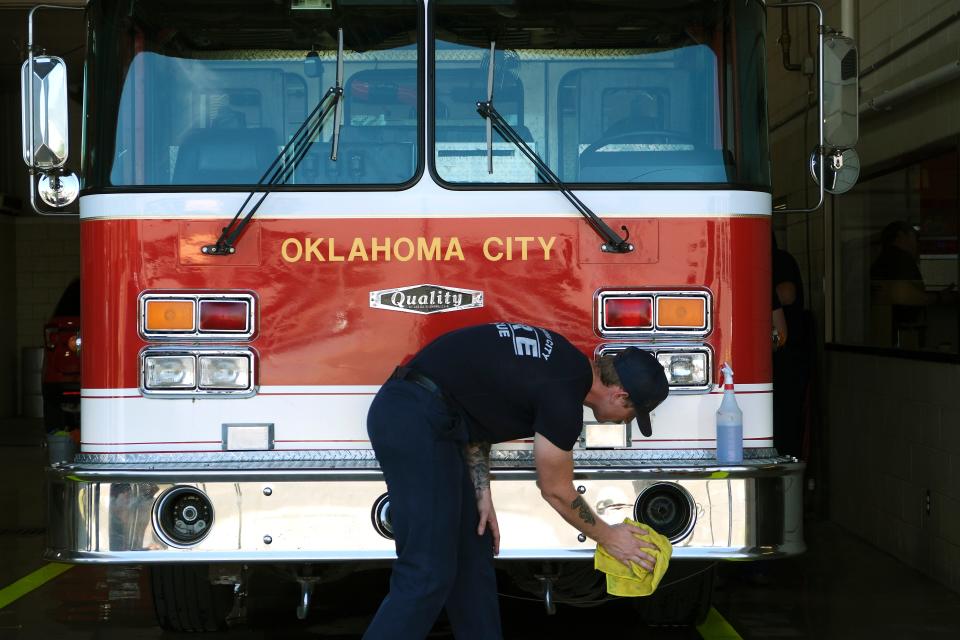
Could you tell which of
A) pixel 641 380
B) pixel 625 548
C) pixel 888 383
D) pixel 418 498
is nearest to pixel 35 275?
pixel 888 383

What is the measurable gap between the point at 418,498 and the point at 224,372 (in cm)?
117

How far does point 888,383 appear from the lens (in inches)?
328

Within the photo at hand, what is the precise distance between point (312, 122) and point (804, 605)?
3671mm

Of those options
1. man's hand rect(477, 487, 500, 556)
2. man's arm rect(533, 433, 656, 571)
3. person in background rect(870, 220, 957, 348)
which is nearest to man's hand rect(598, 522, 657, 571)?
man's arm rect(533, 433, 656, 571)

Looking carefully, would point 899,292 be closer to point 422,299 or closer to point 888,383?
point 888,383

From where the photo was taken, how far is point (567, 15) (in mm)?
5426

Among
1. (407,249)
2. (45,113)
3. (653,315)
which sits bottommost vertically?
(653,315)

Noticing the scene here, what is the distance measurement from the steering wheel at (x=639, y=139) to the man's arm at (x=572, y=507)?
57.0 inches

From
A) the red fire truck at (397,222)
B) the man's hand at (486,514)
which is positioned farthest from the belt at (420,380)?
Result: the red fire truck at (397,222)

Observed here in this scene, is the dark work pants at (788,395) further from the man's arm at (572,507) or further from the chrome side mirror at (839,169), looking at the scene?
the man's arm at (572,507)

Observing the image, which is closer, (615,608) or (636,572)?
(636,572)

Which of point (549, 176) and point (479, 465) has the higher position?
point (549, 176)

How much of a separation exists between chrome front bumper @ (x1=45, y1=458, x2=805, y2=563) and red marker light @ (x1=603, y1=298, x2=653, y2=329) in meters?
0.55

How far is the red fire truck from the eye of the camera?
523cm
